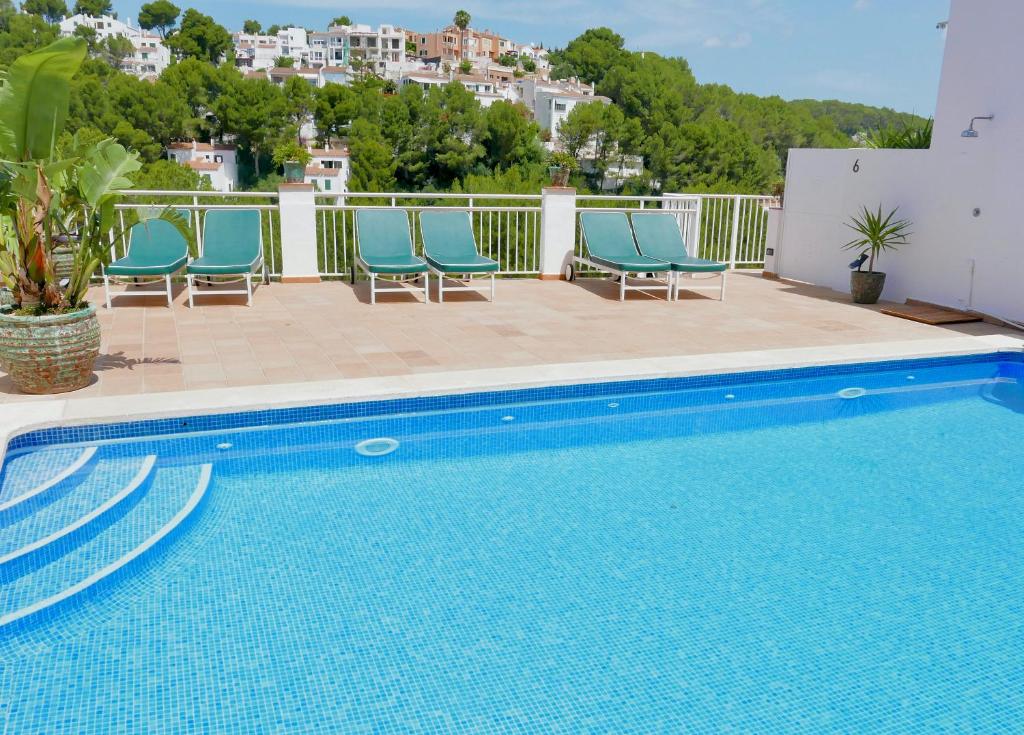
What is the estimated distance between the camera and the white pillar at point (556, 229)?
32.0 feet

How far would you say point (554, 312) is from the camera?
26.2ft

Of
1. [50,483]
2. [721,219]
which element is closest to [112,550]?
[50,483]

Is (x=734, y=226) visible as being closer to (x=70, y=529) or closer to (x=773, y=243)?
(x=773, y=243)

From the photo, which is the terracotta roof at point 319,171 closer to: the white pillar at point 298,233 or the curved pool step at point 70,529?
the white pillar at point 298,233

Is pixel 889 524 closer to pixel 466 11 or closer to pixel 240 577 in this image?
pixel 240 577

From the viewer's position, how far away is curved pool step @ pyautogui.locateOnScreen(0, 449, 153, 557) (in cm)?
355

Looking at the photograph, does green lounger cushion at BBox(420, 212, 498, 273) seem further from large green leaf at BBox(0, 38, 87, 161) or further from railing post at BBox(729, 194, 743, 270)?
large green leaf at BBox(0, 38, 87, 161)

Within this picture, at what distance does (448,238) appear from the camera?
886cm

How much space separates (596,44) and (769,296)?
341 ft

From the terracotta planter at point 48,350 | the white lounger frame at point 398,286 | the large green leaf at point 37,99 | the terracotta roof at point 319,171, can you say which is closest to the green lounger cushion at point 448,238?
the white lounger frame at point 398,286

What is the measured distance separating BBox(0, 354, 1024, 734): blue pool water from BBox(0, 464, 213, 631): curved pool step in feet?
0.06

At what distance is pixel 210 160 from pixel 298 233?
50.8 metres

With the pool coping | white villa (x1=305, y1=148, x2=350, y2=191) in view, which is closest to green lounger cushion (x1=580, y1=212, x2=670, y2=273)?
the pool coping

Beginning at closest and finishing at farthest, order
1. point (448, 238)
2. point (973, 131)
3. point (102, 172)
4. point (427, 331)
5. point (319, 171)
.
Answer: point (102, 172), point (427, 331), point (973, 131), point (448, 238), point (319, 171)
